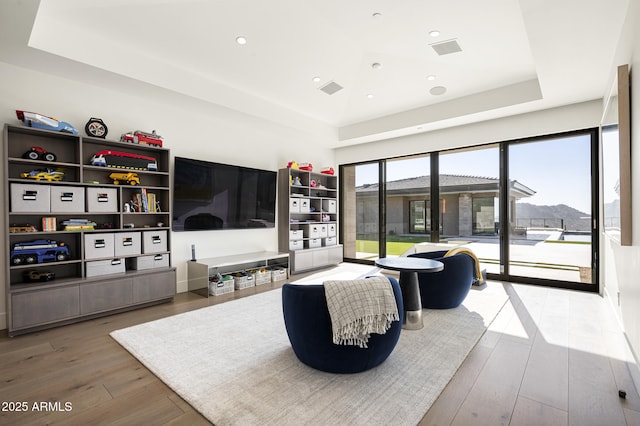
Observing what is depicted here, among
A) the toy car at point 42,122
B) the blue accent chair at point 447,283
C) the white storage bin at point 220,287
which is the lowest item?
the white storage bin at point 220,287

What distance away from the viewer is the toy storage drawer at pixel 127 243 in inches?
146

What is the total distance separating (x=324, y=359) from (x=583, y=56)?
12.6 ft

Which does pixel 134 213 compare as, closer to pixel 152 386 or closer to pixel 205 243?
pixel 205 243

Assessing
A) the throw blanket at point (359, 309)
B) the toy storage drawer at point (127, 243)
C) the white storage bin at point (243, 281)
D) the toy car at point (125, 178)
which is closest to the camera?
the throw blanket at point (359, 309)

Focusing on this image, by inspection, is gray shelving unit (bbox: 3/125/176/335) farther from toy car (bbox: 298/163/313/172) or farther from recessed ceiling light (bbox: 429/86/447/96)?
recessed ceiling light (bbox: 429/86/447/96)

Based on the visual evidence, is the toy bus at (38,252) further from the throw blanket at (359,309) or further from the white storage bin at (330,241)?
the white storage bin at (330,241)

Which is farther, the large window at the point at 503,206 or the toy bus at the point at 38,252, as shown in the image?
the large window at the point at 503,206

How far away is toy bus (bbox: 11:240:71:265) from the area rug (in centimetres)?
111

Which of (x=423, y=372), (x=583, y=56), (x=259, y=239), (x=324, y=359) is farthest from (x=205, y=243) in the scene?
(x=583, y=56)

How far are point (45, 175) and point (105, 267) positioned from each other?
1.13 meters

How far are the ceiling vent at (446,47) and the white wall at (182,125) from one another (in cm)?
281

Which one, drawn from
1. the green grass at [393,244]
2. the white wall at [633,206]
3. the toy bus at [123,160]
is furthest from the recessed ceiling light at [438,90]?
the toy bus at [123,160]

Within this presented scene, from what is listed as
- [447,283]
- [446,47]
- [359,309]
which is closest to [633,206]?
[447,283]

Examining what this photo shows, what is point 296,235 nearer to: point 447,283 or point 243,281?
point 243,281
